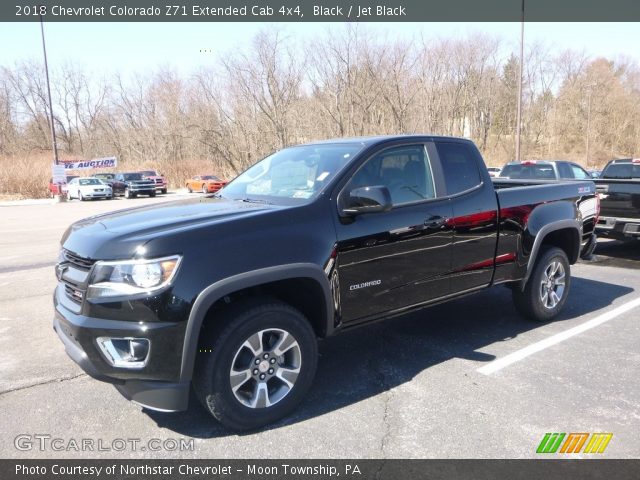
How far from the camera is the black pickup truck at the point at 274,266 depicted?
293 centimetres

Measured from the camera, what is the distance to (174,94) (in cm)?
5659

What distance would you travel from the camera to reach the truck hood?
3.01 meters

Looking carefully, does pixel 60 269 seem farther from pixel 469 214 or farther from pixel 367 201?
pixel 469 214

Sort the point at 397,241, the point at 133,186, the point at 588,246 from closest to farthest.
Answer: the point at 397,241
the point at 588,246
the point at 133,186

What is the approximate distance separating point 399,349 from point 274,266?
2013 mm

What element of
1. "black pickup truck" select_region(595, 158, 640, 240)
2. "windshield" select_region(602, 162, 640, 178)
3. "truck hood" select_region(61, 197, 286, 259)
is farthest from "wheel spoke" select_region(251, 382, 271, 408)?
"windshield" select_region(602, 162, 640, 178)

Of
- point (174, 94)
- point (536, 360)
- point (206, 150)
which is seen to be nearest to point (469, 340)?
point (536, 360)

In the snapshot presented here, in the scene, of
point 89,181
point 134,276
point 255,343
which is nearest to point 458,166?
point 255,343

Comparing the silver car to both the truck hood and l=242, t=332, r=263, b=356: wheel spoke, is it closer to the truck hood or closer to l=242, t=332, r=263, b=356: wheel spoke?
the truck hood

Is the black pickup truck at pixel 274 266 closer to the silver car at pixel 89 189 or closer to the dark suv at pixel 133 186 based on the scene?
the silver car at pixel 89 189

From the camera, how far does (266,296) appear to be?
3.36 metres

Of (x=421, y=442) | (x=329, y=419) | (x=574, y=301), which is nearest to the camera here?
(x=421, y=442)

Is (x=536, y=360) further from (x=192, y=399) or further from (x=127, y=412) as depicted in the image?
(x=127, y=412)
